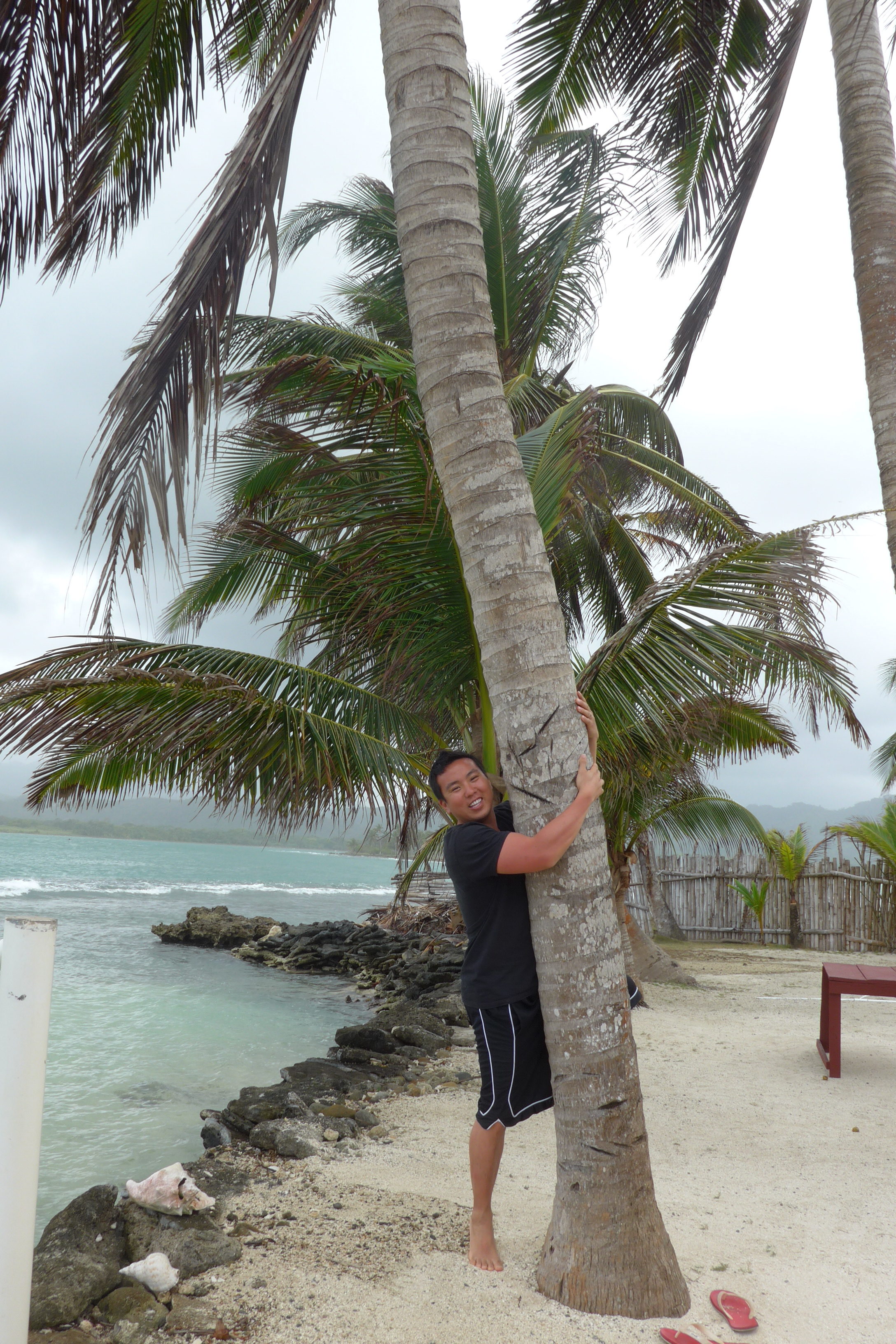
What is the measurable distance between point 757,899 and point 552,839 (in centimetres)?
1260

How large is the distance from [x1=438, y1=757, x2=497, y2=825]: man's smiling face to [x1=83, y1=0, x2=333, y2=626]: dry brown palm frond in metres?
1.30

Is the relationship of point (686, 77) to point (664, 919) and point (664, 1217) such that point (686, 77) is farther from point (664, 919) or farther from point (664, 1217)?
point (664, 919)

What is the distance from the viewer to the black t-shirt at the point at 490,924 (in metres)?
2.62

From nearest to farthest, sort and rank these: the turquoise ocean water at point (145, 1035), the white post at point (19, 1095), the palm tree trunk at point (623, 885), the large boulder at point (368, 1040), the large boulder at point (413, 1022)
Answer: the white post at point (19, 1095) → the turquoise ocean water at point (145, 1035) → the large boulder at point (368, 1040) → the large boulder at point (413, 1022) → the palm tree trunk at point (623, 885)

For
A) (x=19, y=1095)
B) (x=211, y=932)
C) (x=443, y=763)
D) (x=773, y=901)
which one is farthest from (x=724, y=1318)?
(x=211, y=932)

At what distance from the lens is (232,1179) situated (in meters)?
3.37

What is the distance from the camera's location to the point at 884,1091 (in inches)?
197

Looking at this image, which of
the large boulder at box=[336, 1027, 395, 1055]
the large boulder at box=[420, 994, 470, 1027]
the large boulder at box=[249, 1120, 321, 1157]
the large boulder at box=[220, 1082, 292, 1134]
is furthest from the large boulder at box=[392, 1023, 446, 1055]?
the large boulder at box=[249, 1120, 321, 1157]

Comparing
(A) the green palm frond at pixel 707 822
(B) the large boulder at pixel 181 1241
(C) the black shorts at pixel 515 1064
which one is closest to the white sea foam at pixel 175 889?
(A) the green palm frond at pixel 707 822

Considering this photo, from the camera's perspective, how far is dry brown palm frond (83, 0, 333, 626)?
305cm

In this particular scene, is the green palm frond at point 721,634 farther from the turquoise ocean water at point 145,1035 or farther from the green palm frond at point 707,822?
the green palm frond at point 707,822

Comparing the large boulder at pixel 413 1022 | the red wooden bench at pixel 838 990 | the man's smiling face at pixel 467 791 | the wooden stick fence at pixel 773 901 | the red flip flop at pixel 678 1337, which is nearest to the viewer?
the red flip flop at pixel 678 1337

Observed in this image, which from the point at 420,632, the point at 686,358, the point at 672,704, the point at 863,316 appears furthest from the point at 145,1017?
the point at 863,316

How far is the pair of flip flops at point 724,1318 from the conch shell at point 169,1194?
5.40ft
